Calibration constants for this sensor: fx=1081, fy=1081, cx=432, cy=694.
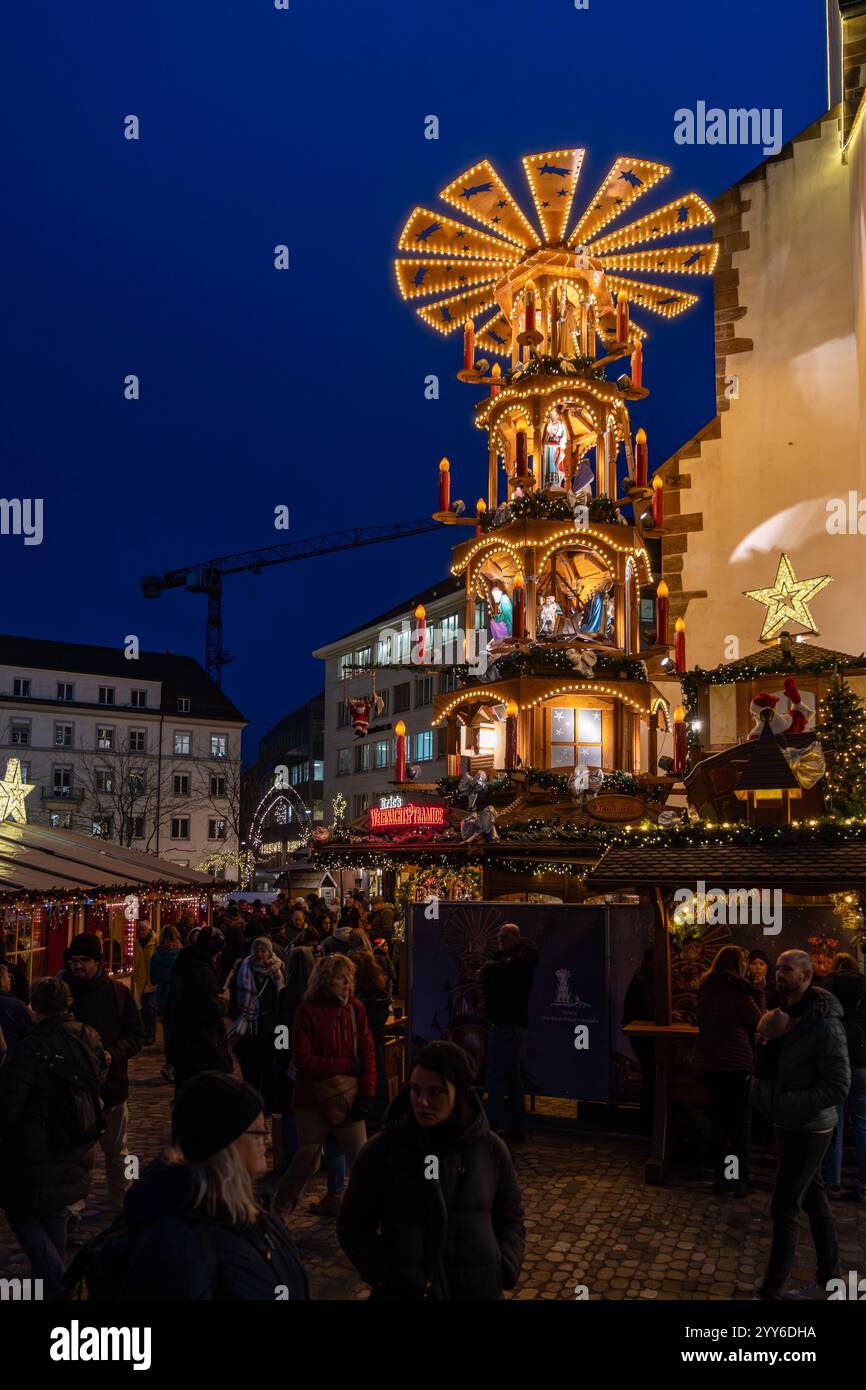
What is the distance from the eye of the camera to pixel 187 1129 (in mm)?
3135

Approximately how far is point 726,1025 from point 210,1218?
20.0 ft

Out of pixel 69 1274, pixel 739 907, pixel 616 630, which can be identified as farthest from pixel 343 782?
pixel 69 1274

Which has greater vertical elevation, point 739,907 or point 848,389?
point 848,389

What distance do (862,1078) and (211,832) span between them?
179 feet

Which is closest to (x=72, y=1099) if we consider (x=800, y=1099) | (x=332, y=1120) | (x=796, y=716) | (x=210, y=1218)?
(x=332, y=1120)

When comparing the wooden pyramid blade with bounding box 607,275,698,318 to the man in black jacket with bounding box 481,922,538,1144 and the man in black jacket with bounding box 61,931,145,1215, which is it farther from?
the man in black jacket with bounding box 61,931,145,1215

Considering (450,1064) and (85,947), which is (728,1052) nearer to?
(85,947)

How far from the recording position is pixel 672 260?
22.5m

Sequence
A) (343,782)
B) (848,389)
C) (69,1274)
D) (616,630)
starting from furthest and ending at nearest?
1. (343,782)
2. (616,630)
3. (848,389)
4. (69,1274)

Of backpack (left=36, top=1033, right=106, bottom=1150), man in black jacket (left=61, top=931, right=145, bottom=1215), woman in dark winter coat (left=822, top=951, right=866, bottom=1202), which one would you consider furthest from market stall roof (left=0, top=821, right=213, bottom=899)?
woman in dark winter coat (left=822, top=951, right=866, bottom=1202)

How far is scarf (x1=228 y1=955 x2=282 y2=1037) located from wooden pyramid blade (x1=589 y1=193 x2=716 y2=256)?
1837cm

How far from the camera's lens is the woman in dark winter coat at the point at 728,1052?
325 inches
